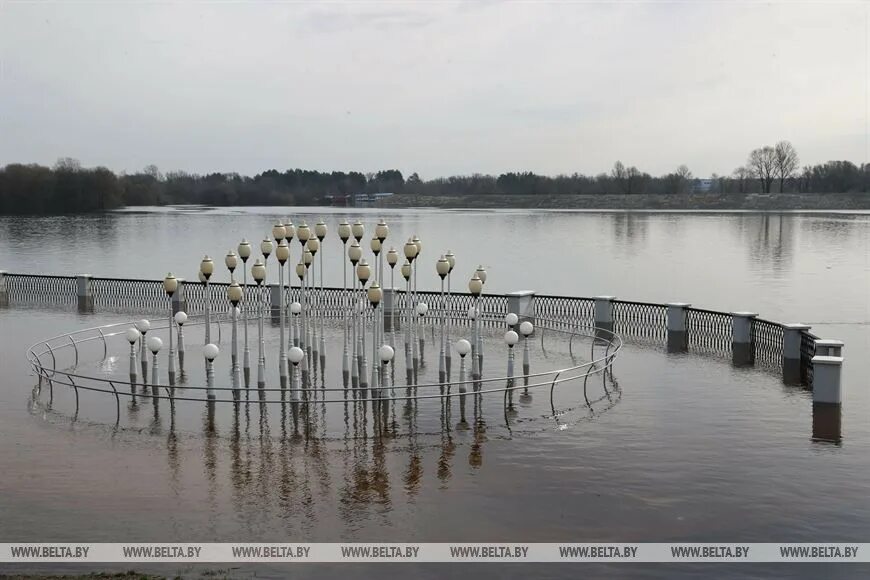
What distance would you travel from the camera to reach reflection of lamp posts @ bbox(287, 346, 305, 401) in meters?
17.0

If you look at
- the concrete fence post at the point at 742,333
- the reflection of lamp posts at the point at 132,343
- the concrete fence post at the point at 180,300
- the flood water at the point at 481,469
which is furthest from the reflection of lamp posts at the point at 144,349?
the concrete fence post at the point at 742,333

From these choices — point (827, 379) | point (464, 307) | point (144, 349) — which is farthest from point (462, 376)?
point (464, 307)

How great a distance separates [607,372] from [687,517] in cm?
880

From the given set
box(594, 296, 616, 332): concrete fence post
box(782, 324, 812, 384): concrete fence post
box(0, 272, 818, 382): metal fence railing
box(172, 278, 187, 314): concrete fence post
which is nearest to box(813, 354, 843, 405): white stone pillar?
box(0, 272, 818, 382): metal fence railing

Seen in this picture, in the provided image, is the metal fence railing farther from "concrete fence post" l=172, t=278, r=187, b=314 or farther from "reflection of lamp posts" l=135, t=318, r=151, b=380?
"reflection of lamp posts" l=135, t=318, r=151, b=380

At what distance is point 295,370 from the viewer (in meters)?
20.4

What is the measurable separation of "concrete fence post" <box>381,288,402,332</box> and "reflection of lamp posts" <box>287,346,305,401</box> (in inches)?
285

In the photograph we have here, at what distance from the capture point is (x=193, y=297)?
113 feet

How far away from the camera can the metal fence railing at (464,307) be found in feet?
74.3

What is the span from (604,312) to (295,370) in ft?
36.0

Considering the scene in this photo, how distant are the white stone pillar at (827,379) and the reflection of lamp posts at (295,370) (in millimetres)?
9792

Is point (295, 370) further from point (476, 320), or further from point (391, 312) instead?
point (391, 312)

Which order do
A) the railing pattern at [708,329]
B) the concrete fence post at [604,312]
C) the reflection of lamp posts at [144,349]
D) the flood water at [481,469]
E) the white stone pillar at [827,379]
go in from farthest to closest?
1. the concrete fence post at [604,312]
2. the railing pattern at [708,329]
3. the reflection of lamp posts at [144,349]
4. the white stone pillar at [827,379]
5. the flood water at [481,469]

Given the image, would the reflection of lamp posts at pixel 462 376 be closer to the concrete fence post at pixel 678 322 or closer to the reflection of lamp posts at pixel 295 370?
the reflection of lamp posts at pixel 295 370
